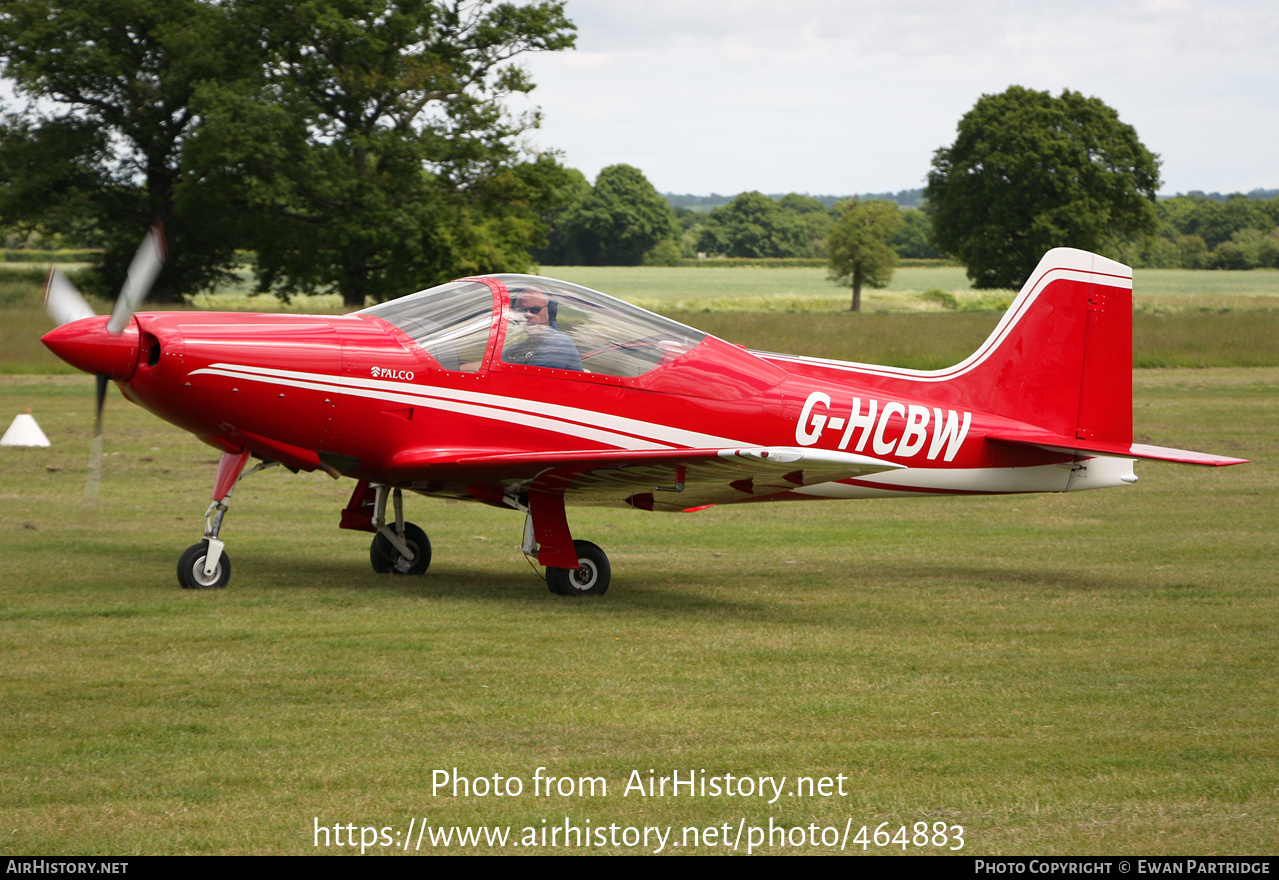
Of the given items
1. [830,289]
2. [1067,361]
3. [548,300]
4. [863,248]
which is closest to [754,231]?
[830,289]

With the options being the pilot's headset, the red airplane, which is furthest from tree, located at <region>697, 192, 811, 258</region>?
the pilot's headset

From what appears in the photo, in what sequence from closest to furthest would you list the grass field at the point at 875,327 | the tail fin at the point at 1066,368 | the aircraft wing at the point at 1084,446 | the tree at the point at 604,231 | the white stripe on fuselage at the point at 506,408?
the white stripe on fuselage at the point at 506,408
the aircraft wing at the point at 1084,446
the tail fin at the point at 1066,368
the grass field at the point at 875,327
the tree at the point at 604,231

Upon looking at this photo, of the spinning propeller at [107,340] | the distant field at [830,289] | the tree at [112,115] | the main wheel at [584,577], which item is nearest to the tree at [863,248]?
the distant field at [830,289]

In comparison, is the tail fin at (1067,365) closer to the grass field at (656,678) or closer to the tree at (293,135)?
the grass field at (656,678)

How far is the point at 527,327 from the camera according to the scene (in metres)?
8.70

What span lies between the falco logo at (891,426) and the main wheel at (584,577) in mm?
1725

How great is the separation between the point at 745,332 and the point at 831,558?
26608 mm

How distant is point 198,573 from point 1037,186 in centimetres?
7890

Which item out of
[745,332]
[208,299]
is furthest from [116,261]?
[745,332]

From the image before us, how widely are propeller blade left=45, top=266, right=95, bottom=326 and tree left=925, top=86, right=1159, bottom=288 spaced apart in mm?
73134

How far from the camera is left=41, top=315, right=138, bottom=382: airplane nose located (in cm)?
773

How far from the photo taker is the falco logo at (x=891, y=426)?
9.13 m

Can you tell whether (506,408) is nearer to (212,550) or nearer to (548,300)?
(548,300)

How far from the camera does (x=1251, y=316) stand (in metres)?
41.5
